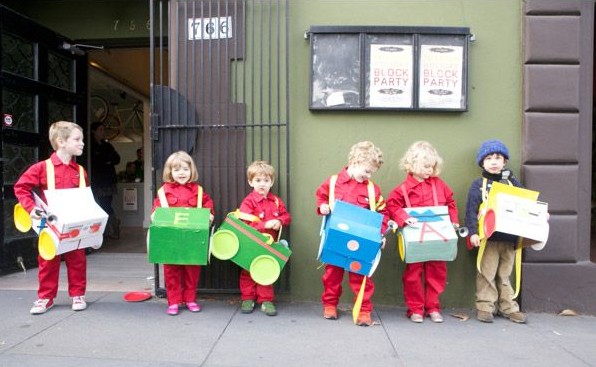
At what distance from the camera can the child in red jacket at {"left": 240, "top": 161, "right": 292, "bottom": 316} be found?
3.92 m

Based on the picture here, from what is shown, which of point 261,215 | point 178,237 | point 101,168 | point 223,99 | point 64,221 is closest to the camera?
point 64,221

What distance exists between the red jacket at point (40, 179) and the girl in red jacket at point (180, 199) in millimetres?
777

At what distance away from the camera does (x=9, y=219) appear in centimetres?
512

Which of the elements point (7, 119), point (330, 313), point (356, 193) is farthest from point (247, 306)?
point (7, 119)

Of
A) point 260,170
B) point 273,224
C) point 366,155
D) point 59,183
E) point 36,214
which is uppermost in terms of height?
point 366,155

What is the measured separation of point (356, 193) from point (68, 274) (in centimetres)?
264

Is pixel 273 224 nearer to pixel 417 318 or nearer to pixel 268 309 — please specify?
pixel 268 309

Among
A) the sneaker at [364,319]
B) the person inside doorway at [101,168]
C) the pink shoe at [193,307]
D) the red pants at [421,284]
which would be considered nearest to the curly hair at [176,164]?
the pink shoe at [193,307]

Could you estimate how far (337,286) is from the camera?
12.9ft

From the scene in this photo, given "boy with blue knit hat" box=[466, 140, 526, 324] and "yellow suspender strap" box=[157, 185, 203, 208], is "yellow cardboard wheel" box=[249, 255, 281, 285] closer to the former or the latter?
"yellow suspender strap" box=[157, 185, 203, 208]

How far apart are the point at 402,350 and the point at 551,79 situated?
9.35 feet

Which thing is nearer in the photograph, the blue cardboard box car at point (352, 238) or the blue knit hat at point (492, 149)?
the blue cardboard box car at point (352, 238)

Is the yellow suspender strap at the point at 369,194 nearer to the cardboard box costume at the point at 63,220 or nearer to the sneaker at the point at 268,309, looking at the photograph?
the sneaker at the point at 268,309

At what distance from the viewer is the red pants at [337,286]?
3.80 m
